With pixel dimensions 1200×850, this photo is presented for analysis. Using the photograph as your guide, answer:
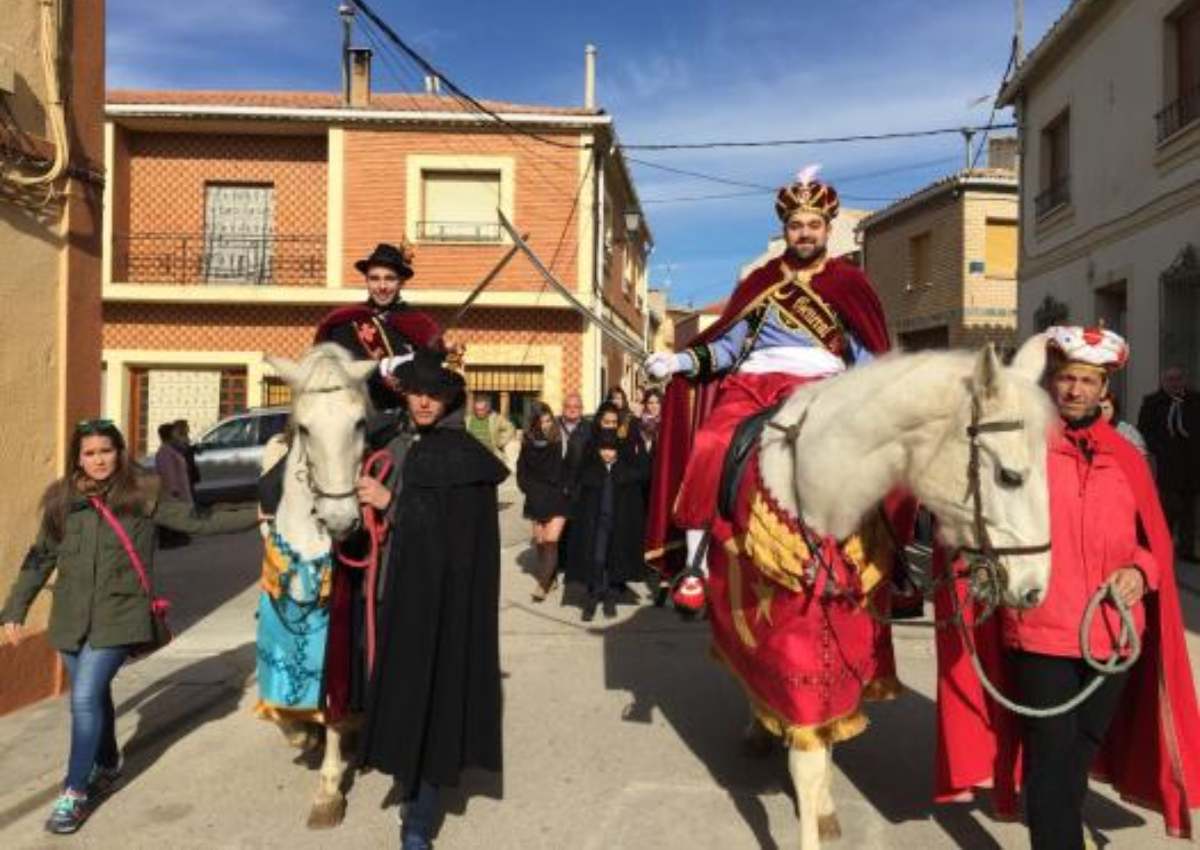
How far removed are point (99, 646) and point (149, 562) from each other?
396mm

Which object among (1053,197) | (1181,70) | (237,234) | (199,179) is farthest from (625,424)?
(199,179)

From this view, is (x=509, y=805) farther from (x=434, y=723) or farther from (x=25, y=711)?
(x=25, y=711)

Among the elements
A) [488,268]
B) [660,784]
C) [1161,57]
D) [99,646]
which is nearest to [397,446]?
[99,646]

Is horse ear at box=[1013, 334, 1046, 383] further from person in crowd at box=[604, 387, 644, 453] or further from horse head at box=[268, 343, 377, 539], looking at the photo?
person in crowd at box=[604, 387, 644, 453]

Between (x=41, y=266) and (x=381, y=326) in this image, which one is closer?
(x=381, y=326)

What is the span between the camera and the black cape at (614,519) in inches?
337

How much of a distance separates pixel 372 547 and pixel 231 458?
11203 millimetres

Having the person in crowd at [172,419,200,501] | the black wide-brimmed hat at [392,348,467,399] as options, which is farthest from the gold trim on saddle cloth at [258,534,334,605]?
the person in crowd at [172,419,200,501]

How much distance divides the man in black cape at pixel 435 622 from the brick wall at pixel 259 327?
16.0m

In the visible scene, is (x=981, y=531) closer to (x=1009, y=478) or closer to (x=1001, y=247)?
(x=1009, y=478)

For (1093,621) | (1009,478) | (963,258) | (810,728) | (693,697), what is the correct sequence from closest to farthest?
1. (1009,478)
2. (1093,621)
3. (810,728)
4. (693,697)
5. (963,258)

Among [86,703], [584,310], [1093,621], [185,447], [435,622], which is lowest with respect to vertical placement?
[86,703]

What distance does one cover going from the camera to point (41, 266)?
5.45 m

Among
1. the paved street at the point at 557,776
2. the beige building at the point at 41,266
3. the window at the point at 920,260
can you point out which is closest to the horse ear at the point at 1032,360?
the paved street at the point at 557,776
